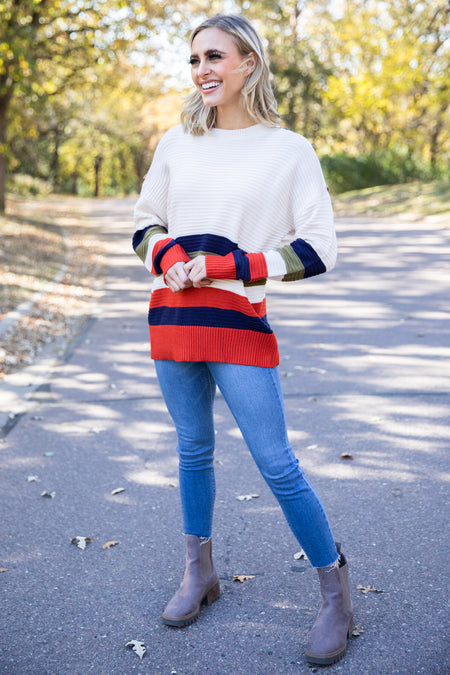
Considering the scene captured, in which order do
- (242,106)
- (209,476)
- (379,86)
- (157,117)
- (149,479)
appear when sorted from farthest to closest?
(157,117) → (379,86) → (149,479) → (209,476) → (242,106)

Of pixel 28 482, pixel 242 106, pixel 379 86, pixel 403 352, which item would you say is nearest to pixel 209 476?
pixel 242 106

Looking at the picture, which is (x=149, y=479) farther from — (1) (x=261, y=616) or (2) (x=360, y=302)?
(2) (x=360, y=302)

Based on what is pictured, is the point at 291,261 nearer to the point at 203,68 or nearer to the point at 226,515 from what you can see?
the point at 203,68

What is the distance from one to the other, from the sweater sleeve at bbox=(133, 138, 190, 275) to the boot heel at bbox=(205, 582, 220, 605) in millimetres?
1267

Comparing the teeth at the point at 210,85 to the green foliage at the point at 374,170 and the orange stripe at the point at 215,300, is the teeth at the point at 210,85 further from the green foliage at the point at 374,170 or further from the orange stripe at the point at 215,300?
the green foliage at the point at 374,170

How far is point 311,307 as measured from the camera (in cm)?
901

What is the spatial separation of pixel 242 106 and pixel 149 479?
233 centimetres

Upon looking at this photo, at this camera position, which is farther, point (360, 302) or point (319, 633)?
point (360, 302)

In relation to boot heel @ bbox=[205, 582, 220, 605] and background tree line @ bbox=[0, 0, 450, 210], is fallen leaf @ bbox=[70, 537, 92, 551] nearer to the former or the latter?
boot heel @ bbox=[205, 582, 220, 605]

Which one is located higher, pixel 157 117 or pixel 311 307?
pixel 157 117

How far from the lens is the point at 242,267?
2.40 metres

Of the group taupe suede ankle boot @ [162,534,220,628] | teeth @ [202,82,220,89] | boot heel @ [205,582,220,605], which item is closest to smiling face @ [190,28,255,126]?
teeth @ [202,82,220,89]

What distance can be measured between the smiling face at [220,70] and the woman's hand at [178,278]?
57cm

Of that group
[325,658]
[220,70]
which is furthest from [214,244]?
[325,658]
